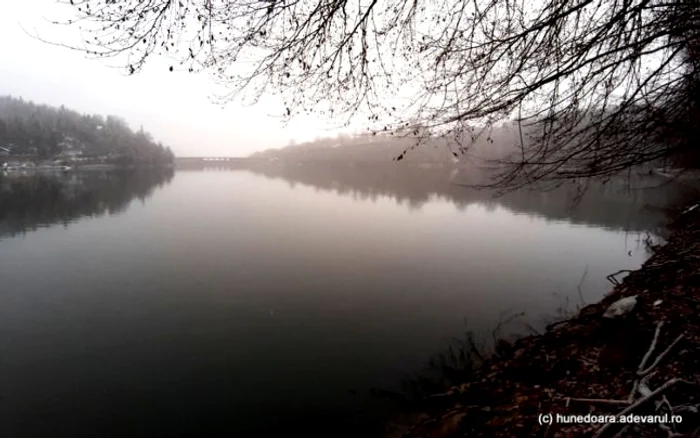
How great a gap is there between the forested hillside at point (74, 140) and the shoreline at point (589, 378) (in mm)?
118159

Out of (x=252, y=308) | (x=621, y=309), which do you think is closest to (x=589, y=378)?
(x=621, y=309)

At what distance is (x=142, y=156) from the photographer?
395 feet

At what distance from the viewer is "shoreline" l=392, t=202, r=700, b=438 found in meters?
3.61

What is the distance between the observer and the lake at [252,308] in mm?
6902

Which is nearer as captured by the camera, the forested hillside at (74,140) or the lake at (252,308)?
the lake at (252,308)

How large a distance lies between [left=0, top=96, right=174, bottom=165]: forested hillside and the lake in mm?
100108

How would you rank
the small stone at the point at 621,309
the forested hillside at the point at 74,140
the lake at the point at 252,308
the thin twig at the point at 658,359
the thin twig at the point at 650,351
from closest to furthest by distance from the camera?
the thin twig at the point at 658,359, the thin twig at the point at 650,351, the small stone at the point at 621,309, the lake at the point at 252,308, the forested hillside at the point at 74,140

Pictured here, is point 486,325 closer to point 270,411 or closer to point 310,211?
point 270,411

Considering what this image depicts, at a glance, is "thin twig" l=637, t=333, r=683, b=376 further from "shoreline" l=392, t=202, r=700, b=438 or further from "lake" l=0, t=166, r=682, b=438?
"lake" l=0, t=166, r=682, b=438

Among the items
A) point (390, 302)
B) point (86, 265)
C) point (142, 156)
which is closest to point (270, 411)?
point (390, 302)

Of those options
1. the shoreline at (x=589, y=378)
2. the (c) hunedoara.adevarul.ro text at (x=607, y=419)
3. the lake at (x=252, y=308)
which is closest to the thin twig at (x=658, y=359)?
the shoreline at (x=589, y=378)

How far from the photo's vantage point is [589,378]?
185 inches

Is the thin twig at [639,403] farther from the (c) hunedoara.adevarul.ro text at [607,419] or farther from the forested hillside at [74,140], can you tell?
the forested hillside at [74,140]

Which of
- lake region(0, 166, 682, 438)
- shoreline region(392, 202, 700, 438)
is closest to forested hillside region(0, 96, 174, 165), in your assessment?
lake region(0, 166, 682, 438)
